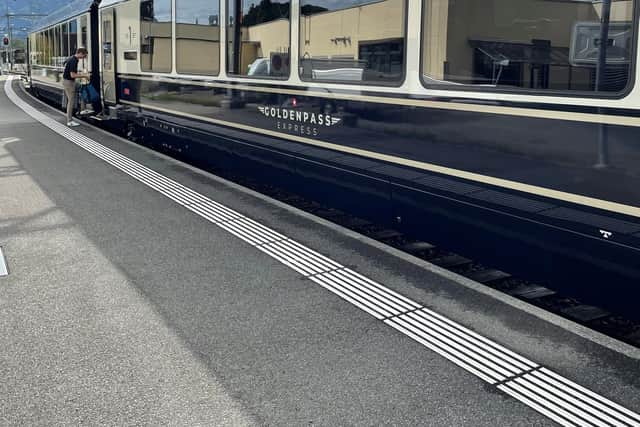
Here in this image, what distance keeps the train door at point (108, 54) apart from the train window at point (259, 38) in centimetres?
552

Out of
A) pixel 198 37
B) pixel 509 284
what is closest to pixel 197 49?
pixel 198 37

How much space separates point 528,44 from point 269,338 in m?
2.36

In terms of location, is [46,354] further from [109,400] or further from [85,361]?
[109,400]

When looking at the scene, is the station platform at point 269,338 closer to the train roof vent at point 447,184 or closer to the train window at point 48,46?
the train roof vent at point 447,184

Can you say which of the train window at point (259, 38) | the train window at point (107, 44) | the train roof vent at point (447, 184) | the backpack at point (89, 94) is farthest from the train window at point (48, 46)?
the train roof vent at point (447, 184)

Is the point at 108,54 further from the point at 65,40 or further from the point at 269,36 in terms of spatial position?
the point at 269,36

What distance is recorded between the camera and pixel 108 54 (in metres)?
13.3

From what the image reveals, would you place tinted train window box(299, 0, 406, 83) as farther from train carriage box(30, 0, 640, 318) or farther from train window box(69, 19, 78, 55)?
train window box(69, 19, 78, 55)

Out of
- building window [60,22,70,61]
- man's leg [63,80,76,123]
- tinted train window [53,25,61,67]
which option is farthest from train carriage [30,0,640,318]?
tinted train window [53,25,61,67]

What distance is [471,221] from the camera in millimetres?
4750

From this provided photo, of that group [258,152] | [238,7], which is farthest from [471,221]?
[238,7]

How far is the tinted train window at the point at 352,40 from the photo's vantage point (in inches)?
210

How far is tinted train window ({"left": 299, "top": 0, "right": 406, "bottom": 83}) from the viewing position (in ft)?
17.5

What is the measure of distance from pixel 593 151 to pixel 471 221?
3.62 feet
